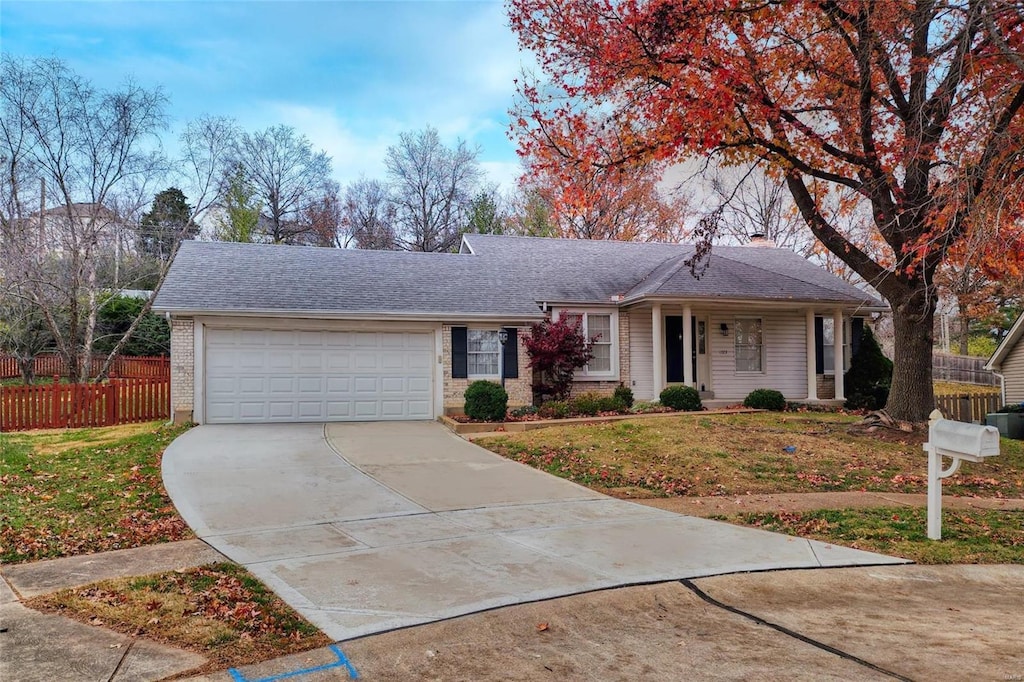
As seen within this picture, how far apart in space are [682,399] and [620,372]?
6.77 feet

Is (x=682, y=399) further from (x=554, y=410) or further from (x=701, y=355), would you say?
(x=554, y=410)

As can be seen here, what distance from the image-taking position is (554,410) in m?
16.2

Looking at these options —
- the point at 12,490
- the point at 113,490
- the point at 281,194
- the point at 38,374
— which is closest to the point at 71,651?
the point at 113,490

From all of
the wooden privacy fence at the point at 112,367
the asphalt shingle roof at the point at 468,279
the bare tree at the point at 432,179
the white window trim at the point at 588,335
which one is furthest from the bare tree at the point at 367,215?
the white window trim at the point at 588,335

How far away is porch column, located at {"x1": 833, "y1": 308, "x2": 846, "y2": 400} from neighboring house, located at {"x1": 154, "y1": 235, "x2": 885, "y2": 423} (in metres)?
0.05

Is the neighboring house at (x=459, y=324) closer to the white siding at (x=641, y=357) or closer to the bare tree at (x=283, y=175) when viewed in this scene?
the white siding at (x=641, y=357)

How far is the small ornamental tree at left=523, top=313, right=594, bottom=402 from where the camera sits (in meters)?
16.7

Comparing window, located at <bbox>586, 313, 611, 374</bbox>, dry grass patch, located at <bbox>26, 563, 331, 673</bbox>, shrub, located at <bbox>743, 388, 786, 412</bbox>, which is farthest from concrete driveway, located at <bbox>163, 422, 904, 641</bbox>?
shrub, located at <bbox>743, 388, 786, 412</bbox>

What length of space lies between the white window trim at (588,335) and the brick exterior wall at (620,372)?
0.10 m

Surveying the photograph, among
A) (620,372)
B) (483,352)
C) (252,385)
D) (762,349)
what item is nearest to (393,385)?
(483,352)

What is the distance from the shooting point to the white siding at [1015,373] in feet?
67.9

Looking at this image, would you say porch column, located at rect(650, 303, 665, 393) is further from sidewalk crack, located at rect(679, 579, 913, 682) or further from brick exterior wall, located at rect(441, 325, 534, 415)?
sidewalk crack, located at rect(679, 579, 913, 682)

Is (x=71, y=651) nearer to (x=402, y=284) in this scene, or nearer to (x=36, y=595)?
(x=36, y=595)

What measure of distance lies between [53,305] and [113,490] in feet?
58.6
